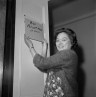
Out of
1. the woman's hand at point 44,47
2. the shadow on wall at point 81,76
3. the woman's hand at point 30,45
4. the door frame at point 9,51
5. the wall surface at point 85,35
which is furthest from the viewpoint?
the shadow on wall at point 81,76

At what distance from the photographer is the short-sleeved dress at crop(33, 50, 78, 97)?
4.65ft

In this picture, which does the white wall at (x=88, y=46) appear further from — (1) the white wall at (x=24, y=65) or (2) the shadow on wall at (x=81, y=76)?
(1) the white wall at (x=24, y=65)

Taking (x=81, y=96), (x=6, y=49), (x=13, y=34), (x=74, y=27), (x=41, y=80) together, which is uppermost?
(x=74, y=27)

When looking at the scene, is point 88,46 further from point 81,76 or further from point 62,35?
point 62,35

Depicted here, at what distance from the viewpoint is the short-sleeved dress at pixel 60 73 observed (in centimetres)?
142

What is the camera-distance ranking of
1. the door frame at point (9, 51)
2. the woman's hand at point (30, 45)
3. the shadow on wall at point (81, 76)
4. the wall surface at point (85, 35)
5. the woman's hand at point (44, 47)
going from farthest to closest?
the shadow on wall at point (81, 76) → the wall surface at point (85, 35) → the woman's hand at point (44, 47) → the woman's hand at point (30, 45) → the door frame at point (9, 51)

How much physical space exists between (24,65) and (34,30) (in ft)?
1.11

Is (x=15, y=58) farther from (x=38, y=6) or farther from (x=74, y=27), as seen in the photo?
(x=74, y=27)

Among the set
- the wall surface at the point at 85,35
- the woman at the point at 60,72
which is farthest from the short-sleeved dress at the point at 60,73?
the wall surface at the point at 85,35

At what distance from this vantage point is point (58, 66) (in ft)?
4.74

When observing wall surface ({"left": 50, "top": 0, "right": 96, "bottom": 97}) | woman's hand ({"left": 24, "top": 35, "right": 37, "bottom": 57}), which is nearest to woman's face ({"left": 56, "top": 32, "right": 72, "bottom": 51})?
woman's hand ({"left": 24, "top": 35, "right": 37, "bottom": 57})

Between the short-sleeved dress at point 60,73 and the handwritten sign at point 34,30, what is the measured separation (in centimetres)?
24

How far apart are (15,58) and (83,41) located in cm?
188

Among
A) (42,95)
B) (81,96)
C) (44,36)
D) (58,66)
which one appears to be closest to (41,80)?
(42,95)
